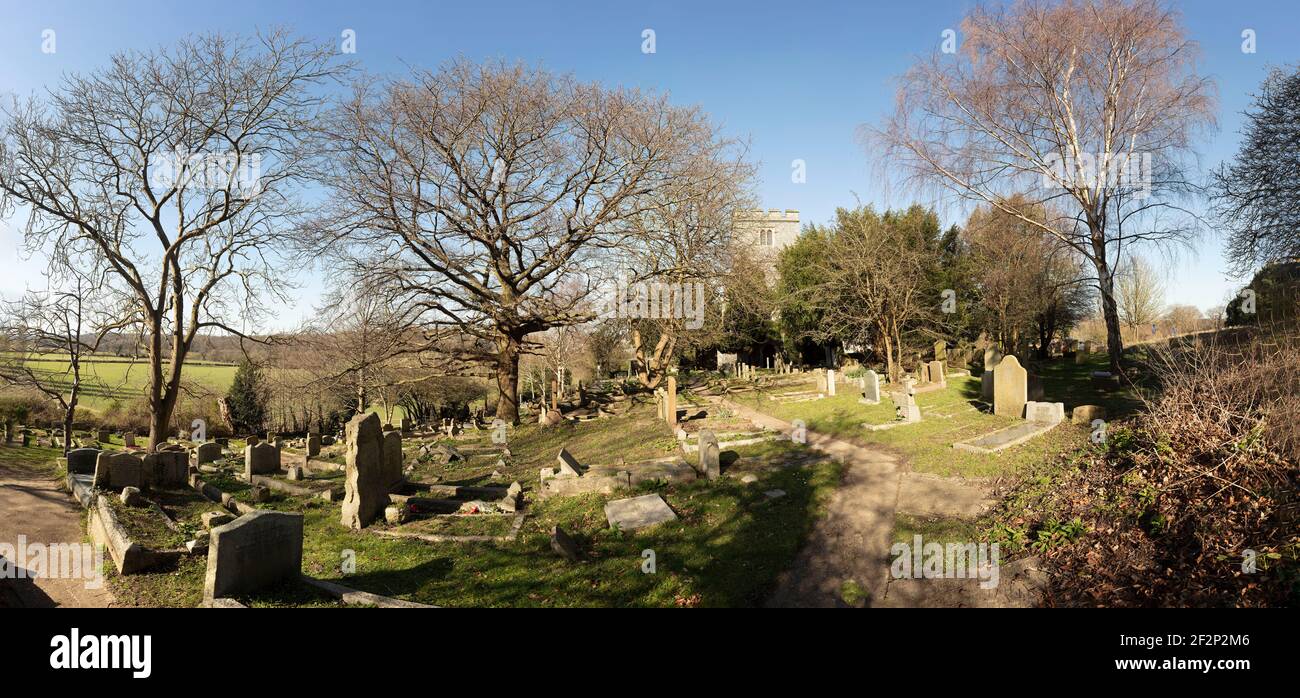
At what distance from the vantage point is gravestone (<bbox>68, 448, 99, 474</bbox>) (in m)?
11.8

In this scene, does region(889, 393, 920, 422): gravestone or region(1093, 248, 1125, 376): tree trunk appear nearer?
region(889, 393, 920, 422): gravestone

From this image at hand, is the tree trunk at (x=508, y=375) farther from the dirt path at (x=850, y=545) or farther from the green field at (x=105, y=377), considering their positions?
the dirt path at (x=850, y=545)

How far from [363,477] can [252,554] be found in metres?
3.99

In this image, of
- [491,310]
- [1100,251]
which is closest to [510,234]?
[491,310]

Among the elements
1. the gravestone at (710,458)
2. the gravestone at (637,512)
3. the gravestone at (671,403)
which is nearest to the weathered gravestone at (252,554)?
the gravestone at (637,512)

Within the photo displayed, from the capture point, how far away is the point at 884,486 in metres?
9.33

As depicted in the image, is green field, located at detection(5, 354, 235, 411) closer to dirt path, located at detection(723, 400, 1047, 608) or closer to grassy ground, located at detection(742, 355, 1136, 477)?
dirt path, located at detection(723, 400, 1047, 608)

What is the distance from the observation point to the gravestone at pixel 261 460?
47.2ft

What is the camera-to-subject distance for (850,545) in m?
7.19

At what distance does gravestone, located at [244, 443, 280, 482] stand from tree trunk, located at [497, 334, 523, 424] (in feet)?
25.9

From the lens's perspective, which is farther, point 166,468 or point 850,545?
point 166,468

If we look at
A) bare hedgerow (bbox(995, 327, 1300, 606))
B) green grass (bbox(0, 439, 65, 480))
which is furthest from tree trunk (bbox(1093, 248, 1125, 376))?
green grass (bbox(0, 439, 65, 480))

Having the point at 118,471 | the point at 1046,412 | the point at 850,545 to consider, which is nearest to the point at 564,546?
the point at 850,545

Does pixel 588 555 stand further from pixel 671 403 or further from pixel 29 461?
pixel 29 461
